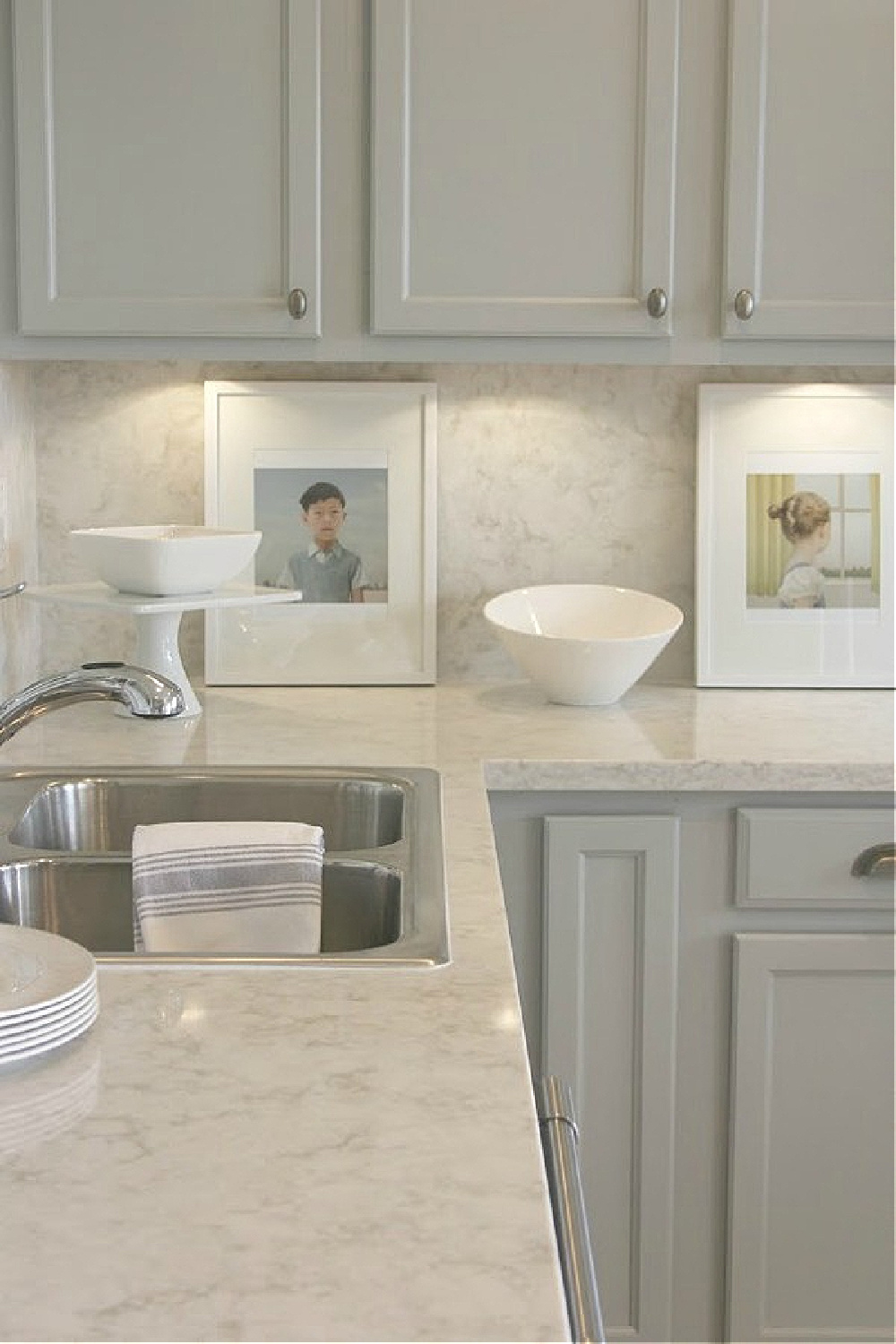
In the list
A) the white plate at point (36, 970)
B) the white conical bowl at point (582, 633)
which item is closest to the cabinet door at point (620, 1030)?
the white conical bowl at point (582, 633)

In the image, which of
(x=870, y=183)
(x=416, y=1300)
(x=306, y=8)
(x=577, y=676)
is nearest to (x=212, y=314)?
(x=306, y=8)

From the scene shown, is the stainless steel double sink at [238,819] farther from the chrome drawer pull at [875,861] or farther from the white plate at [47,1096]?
the chrome drawer pull at [875,861]

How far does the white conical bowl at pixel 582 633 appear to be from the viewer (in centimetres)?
261

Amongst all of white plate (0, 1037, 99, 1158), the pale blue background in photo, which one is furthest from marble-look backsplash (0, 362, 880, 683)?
white plate (0, 1037, 99, 1158)

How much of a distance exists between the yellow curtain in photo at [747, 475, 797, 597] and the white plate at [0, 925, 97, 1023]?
A: 1.77 metres

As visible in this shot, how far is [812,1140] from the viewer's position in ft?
7.74

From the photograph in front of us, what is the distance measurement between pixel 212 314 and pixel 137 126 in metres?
Result: 0.28

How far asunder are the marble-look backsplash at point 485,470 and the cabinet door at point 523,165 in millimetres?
346

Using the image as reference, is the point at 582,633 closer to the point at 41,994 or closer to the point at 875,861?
the point at 875,861

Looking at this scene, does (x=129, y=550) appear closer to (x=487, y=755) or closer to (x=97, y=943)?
(x=487, y=755)

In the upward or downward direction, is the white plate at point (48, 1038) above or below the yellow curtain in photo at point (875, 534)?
below

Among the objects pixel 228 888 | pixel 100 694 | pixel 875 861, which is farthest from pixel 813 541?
pixel 100 694

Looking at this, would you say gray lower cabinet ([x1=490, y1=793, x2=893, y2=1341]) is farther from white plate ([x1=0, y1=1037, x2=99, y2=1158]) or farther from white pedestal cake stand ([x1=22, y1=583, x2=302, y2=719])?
white plate ([x1=0, y1=1037, x2=99, y2=1158])

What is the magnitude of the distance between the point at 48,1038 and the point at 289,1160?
235mm
